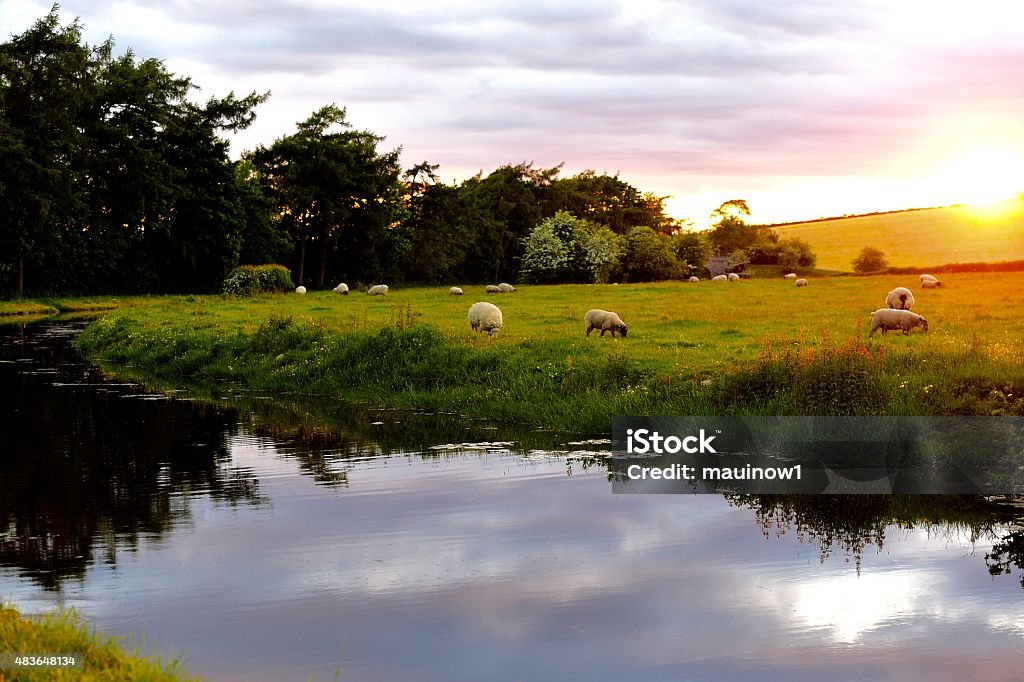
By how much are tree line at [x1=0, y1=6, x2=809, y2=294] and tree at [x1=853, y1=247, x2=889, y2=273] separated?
74.2 feet

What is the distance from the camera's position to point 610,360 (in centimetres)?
2000

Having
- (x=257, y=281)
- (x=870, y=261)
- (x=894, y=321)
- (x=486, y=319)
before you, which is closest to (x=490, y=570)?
(x=486, y=319)

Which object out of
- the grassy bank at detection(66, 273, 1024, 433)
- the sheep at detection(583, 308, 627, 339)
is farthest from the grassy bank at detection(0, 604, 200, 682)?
the sheep at detection(583, 308, 627, 339)

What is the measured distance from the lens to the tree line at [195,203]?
215 feet

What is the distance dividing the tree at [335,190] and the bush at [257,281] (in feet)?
47.8

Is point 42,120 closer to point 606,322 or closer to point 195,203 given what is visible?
point 195,203

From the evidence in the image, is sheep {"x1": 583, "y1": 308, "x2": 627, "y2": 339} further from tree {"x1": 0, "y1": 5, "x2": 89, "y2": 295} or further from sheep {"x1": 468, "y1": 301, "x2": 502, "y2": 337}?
tree {"x1": 0, "y1": 5, "x2": 89, "y2": 295}

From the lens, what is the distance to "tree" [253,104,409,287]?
8119 centimetres

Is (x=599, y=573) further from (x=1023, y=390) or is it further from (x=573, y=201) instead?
(x=573, y=201)

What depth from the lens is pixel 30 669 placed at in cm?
627

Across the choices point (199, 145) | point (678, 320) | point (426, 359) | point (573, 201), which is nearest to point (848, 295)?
point (678, 320)

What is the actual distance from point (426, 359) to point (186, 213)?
57.9 metres

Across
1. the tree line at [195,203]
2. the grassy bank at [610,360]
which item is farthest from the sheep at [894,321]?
the tree line at [195,203]

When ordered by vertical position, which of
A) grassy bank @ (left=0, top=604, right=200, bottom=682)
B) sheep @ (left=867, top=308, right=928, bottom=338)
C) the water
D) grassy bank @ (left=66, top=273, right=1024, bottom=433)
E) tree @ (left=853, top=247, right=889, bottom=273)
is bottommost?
the water
